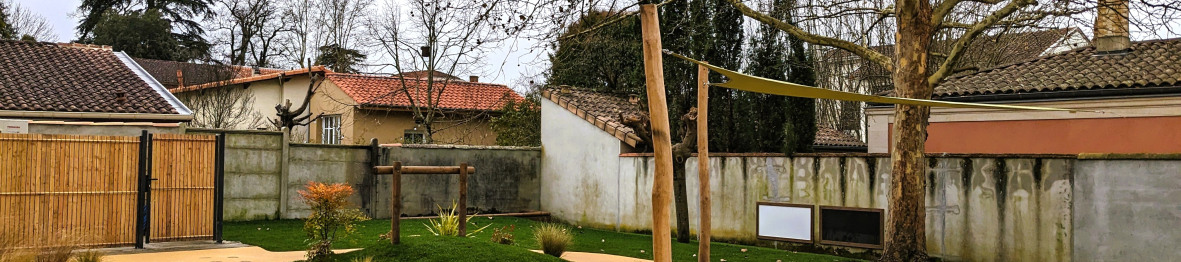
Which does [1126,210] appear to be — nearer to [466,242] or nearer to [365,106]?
[466,242]

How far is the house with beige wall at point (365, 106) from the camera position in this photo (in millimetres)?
27922

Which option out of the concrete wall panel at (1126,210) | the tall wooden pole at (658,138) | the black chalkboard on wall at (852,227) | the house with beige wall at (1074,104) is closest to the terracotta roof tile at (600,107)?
the house with beige wall at (1074,104)

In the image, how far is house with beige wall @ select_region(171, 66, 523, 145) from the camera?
91.6ft

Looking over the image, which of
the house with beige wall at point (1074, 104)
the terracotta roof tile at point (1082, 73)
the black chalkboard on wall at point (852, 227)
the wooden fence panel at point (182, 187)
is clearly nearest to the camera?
the wooden fence panel at point (182, 187)

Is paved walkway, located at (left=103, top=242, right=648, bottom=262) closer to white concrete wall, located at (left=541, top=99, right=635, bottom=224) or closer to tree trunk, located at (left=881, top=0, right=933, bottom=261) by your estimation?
tree trunk, located at (left=881, top=0, right=933, bottom=261)

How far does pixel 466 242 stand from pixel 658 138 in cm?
518

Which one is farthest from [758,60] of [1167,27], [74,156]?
[74,156]

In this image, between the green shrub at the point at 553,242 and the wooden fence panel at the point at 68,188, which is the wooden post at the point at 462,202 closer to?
the green shrub at the point at 553,242

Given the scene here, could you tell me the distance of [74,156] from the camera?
12.1 metres

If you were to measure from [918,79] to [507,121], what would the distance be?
14.8 meters

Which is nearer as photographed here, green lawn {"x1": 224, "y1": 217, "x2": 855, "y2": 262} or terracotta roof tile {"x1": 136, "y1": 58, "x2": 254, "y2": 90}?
green lawn {"x1": 224, "y1": 217, "x2": 855, "y2": 262}

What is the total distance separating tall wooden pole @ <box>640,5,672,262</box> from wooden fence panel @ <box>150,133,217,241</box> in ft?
27.4

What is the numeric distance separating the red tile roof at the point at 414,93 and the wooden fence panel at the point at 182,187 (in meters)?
13.6

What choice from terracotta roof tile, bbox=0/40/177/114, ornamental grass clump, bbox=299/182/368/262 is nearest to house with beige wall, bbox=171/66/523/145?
terracotta roof tile, bbox=0/40/177/114
